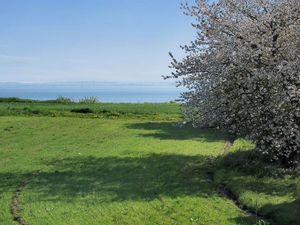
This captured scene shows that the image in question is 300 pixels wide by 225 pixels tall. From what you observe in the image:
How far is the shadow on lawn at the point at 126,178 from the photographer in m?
18.8

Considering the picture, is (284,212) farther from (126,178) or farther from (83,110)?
(83,110)

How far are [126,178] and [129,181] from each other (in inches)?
23.1

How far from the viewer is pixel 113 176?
22141 mm

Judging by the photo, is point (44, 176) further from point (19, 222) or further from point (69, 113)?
point (69, 113)

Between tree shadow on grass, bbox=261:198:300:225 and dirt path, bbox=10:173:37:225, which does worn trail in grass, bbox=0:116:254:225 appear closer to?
dirt path, bbox=10:173:37:225

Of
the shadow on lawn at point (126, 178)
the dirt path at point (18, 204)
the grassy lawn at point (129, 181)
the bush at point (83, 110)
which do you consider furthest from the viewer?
the bush at point (83, 110)

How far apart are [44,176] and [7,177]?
1.62m

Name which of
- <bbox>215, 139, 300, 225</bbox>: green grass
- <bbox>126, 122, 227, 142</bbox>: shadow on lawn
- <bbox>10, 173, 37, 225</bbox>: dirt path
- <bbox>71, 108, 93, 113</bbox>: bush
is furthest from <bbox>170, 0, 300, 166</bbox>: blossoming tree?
<bbox>71, 108, 93, 113</bbox>: bush

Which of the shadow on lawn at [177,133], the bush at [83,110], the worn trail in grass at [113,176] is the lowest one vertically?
the worn trail in grass at [113,176]

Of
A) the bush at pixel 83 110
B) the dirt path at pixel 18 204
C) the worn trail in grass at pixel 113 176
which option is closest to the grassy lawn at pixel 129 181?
the worn trail in grass at pixel 113 176

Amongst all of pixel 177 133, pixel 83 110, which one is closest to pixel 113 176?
pixel 177 133

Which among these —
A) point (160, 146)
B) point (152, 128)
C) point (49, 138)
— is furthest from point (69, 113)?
point (160, 146)

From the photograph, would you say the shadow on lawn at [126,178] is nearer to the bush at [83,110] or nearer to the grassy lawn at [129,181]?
the grassy lawn at [129,181]

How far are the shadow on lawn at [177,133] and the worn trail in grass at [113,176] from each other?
0.25 ft
